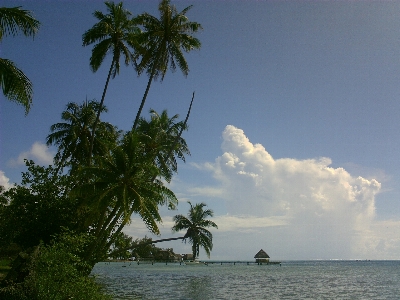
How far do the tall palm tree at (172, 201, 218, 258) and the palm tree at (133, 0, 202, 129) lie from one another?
80.4ft

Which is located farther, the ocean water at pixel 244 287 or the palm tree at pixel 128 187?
the ocean water at pixel 244 287

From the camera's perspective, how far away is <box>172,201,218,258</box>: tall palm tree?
1828 inches

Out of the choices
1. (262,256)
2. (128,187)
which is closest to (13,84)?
(128,187)

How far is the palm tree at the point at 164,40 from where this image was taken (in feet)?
84.3

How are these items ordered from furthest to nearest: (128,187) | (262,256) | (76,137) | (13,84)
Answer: (262,256)
(76,137)
(128,187)
(13,84)

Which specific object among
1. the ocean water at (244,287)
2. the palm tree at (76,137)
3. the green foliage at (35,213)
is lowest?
the ocean water at (244,287)

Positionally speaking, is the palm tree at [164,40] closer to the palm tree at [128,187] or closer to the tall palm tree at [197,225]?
the palm tree at [128,187]

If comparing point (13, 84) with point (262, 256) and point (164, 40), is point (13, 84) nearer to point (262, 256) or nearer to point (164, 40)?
point (164, 40)

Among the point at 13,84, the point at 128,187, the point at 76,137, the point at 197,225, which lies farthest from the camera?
the point at 197,225

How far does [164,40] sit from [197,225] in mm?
31318

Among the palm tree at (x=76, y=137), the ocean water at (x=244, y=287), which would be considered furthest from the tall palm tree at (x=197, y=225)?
the palm tree at (x=76, y=137)

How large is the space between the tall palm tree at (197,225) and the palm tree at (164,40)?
24.5 m

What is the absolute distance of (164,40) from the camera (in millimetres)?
25891

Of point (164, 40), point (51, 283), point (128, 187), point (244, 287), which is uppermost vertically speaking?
point (164, 40)
